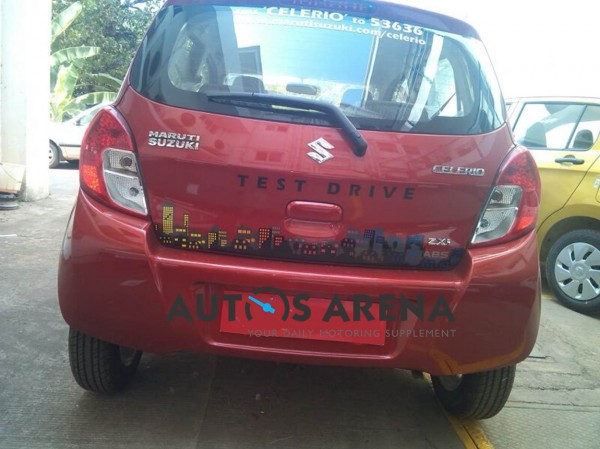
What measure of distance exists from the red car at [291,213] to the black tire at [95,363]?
0.23 m

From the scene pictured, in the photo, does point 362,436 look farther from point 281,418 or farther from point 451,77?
point 451,77

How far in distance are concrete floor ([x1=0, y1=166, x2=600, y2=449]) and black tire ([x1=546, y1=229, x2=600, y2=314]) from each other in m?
0.98

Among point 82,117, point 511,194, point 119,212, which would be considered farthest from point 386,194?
point 82,117

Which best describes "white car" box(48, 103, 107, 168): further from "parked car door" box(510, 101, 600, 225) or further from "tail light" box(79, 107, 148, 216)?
"tail light" box(79, 107, 148, 216)

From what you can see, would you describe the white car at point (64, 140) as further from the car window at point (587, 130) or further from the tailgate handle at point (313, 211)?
the tailgate handle at point (313, 211)

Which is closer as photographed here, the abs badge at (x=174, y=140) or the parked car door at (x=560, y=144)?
the abs badge at (x=174, y=140)

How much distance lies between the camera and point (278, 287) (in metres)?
1.94

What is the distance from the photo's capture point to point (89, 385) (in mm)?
2396

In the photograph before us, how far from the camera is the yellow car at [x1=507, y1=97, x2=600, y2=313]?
14.1 ft

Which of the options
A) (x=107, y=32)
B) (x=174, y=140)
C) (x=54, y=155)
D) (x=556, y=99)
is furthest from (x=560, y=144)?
(x=107, y=32)

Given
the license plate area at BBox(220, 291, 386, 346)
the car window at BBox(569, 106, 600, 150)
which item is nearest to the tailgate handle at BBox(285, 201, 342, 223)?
the license plate area at BBox(220, 291, 386, 346)

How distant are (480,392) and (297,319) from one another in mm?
948

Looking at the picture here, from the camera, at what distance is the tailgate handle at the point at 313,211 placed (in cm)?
197

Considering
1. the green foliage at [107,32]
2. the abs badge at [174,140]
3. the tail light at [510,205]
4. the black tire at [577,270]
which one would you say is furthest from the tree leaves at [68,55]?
the tail light at [510,205]
